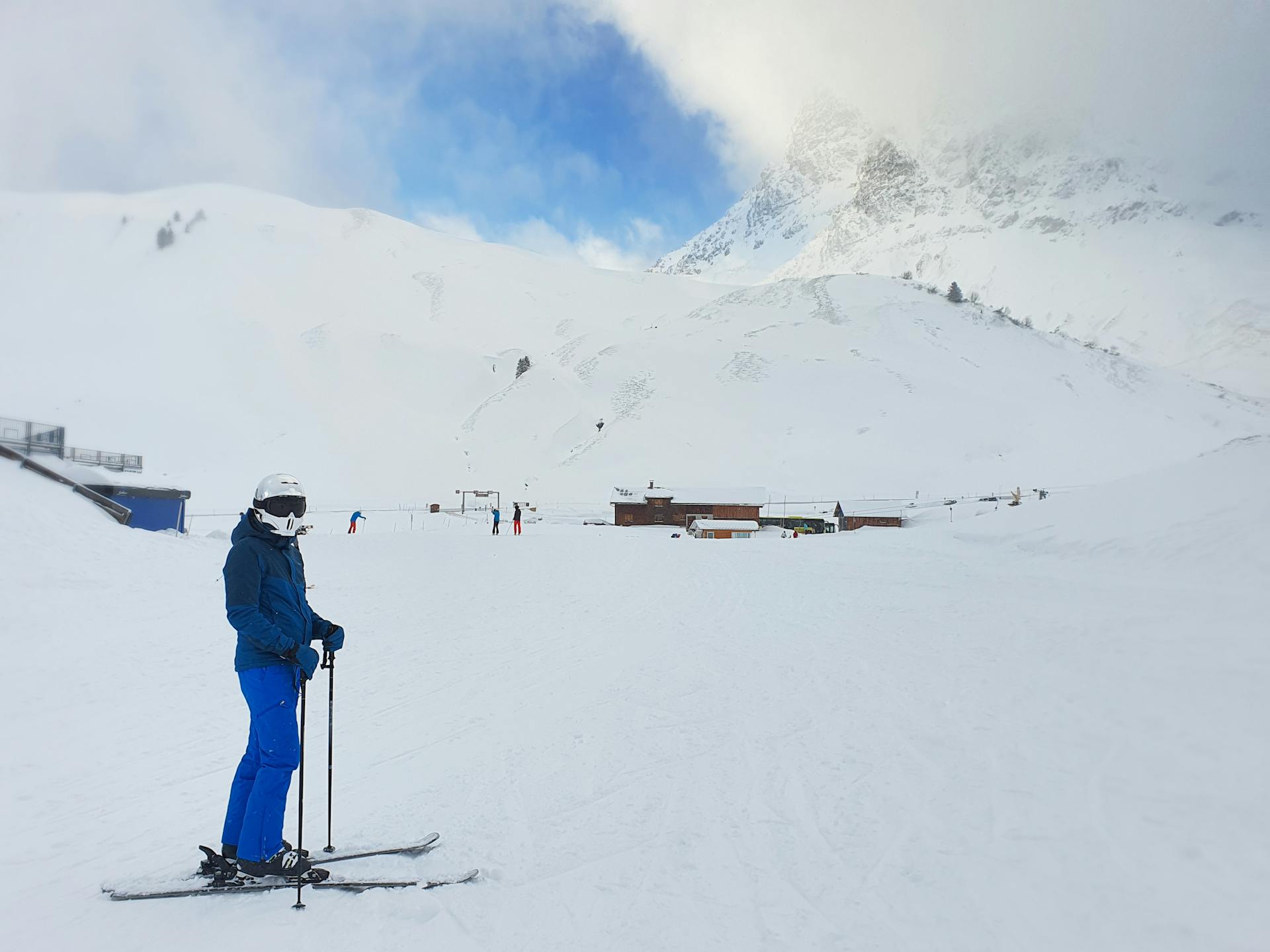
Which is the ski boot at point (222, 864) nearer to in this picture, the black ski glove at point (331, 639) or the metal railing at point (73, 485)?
the black ski glove at point (331, 639)

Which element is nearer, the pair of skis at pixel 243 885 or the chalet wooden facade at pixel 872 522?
the pair of skis at pixel 243 885

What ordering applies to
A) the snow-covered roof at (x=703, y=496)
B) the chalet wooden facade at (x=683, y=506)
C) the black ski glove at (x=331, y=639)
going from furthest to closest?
the snow-covered roof at (x=703, y=496), the chalet wooden facade at (x=683, y=506), the black ski glove at (x=331, y=639)

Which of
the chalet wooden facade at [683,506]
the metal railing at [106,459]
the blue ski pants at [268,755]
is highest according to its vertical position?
the metal railing at [106,459]

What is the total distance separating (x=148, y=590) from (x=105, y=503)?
345 inches

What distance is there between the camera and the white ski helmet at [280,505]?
4074 mm

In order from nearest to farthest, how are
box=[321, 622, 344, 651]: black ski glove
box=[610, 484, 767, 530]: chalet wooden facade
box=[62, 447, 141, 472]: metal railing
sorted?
box=[321, 622, 344, 651]: black ski glove
box=[62, 447, 141, 472]: metal railing
box=[610, 484, 767, 530]: chalet wooden facade

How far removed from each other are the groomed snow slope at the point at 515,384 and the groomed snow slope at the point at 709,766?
4815 centimetres

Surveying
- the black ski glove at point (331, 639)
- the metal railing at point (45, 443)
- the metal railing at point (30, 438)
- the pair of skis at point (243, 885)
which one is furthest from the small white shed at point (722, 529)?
the pair of skis at point (243, 885)

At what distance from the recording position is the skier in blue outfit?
397 cm

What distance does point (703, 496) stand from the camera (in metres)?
56.2

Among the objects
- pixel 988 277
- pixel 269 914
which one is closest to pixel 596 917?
pixel 269 914

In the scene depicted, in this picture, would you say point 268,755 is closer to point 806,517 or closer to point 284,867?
point 284,867

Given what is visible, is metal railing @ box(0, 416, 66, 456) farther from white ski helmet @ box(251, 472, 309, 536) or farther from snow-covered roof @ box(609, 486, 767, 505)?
snow-covered roof @ box(609, 486, 767, 505)

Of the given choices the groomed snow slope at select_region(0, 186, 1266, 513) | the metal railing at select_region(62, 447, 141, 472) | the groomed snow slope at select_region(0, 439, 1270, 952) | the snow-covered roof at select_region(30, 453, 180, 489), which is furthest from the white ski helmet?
the groomed snow slope at select_region(0, 186, 1266, 513)
